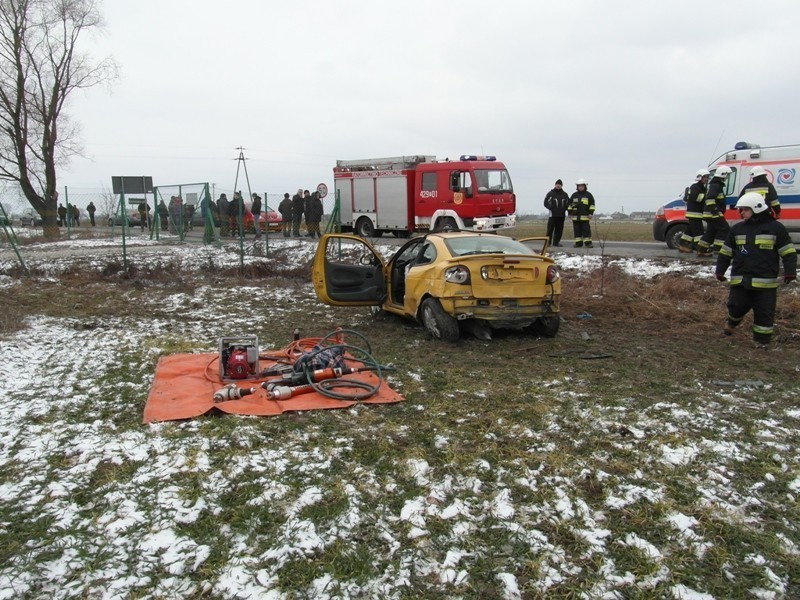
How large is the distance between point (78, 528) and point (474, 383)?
11.2 ft

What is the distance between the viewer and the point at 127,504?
3268 mm

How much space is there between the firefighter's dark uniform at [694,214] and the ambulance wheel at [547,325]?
21.5 feet

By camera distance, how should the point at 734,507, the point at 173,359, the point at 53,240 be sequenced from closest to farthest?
the point at 734,507 < the point at 173,359 < the point at 53,240

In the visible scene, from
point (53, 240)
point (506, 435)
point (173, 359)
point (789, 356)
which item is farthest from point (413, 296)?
point (53, 240)

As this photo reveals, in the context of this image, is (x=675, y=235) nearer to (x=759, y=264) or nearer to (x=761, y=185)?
(x=761, y=185)

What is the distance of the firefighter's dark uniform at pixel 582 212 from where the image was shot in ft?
47.2

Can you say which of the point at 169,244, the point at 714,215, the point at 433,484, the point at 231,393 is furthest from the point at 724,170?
the point at 169,244

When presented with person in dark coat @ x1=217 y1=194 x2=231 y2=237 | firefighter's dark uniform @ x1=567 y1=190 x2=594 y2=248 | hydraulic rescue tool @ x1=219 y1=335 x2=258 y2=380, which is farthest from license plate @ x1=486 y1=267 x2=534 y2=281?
person in dark coat @ x1=217 y1=194 x2=231 y2=237

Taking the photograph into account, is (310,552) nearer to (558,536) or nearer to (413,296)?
(558,536)

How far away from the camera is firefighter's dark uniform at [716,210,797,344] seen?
256 inches

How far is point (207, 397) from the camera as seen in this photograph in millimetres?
5117

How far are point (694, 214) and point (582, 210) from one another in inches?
104

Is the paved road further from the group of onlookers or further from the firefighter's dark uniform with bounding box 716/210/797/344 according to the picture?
the firefighter's dark uniform with bounding box 716/210/797/344

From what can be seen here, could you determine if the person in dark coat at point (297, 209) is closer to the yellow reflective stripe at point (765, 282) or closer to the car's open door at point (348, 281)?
the car's open door at point (348, 281)
